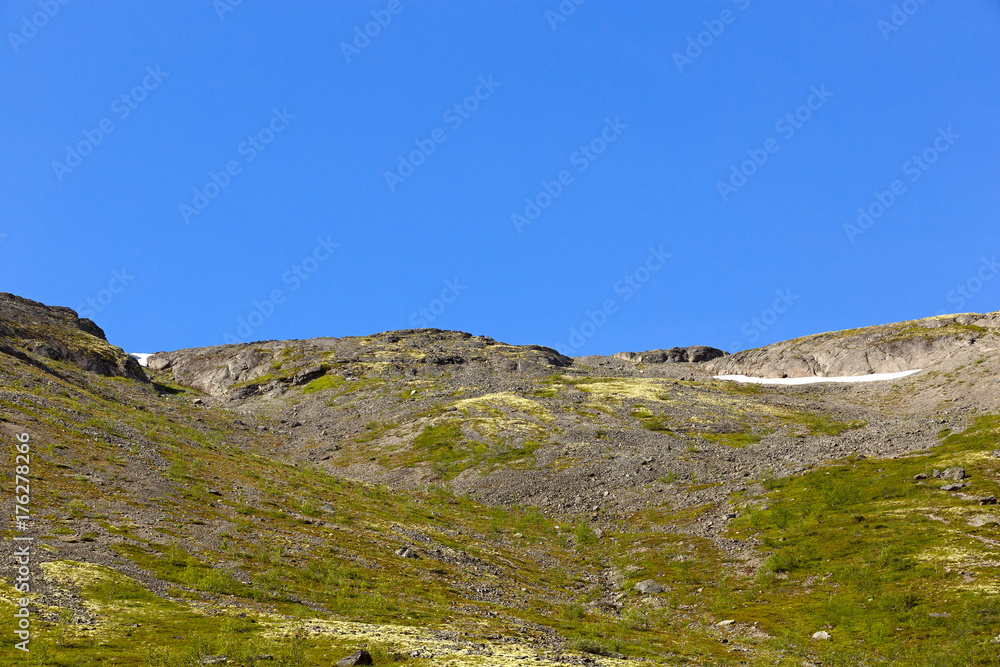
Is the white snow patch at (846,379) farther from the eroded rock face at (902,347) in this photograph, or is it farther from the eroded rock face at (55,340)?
the eroded rock face at (55,340)

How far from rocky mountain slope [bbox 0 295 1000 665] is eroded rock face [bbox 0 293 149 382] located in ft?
5.62

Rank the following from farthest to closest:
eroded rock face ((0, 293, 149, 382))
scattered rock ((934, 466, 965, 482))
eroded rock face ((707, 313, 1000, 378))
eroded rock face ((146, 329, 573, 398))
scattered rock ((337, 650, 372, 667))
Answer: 1. eroded rock face ((146, 329, 573, 398))
2. eroded rock face ((707, 313, 1000, 378))
3. eroded rock face ((0, 293, 149, 382))
4. scattered rock ((934, 466, 965, 482))
5. scattered rock ((337, 650, 372, 667))

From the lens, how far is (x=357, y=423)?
13200cm

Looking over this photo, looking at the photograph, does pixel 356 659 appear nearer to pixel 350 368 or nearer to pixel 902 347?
pixel 350 368

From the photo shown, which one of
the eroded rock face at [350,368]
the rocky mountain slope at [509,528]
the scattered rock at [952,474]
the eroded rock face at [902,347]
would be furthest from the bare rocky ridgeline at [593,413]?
the scattered rock at [952,474]

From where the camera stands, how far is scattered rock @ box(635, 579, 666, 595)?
55812 mm

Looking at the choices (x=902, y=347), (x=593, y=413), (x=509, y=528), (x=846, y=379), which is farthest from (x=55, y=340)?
(x=902, y=347)

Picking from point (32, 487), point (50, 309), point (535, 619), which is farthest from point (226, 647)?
point (50, 309)

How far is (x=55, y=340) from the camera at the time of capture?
143375mm

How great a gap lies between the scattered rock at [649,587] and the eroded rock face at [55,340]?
98.8m

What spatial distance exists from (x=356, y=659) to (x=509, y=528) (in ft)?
160

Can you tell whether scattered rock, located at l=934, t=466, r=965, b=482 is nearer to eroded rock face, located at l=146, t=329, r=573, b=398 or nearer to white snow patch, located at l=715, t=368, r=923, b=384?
eroded rock face, located at l=146, t=329, r=573, b=398

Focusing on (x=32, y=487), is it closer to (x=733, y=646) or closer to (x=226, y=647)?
(x=226, y=647)

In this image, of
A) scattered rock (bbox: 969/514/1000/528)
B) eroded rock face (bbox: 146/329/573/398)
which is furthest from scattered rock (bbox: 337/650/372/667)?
eroded rock face (bbox: 146/329/573/398)
